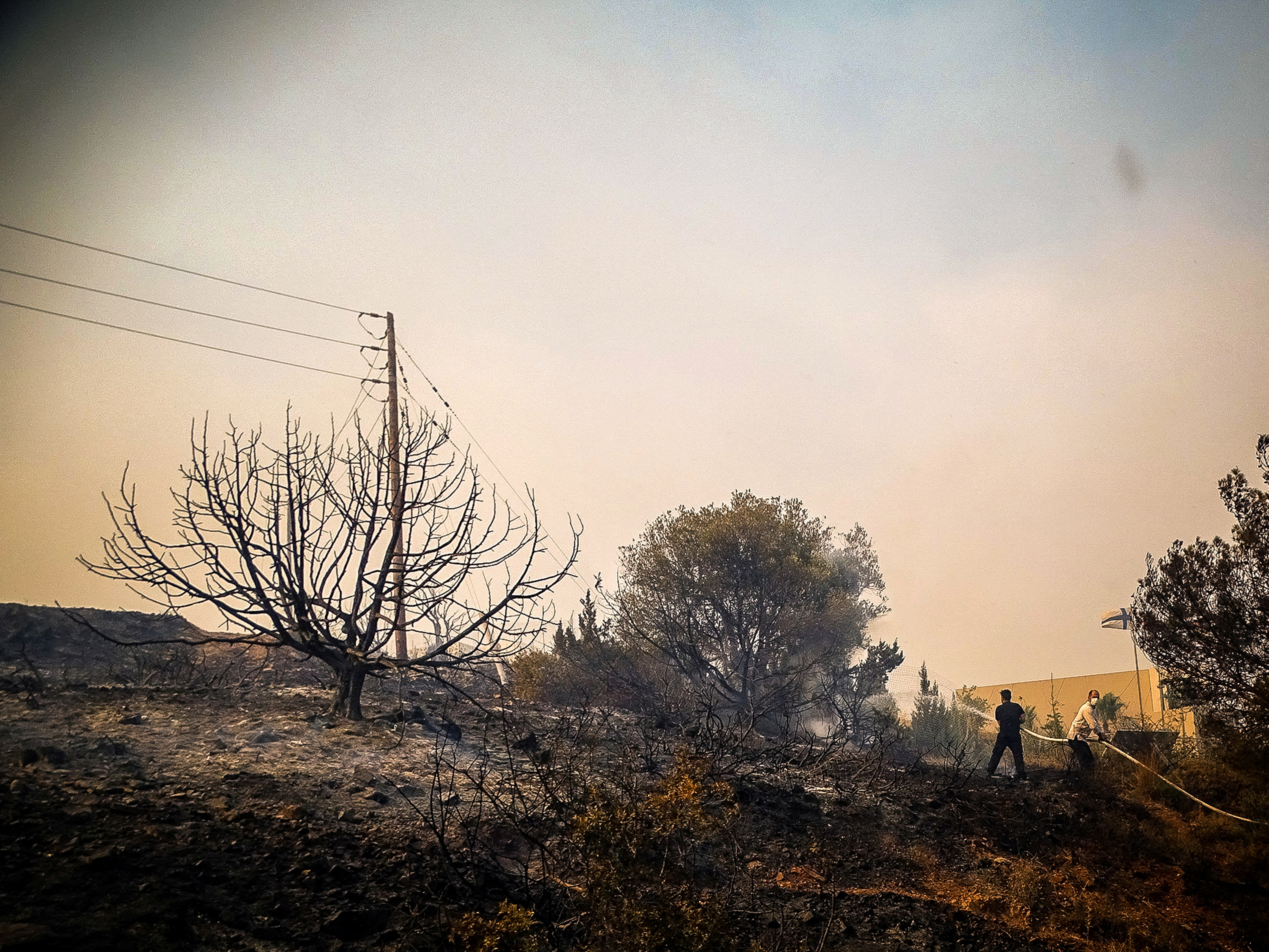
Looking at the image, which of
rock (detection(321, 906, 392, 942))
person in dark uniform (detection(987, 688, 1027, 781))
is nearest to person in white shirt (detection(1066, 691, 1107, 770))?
person in dark uniform (detection(987, 688, 1027, 781))

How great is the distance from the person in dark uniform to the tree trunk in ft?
35.7

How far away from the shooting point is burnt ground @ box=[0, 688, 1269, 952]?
4645mm

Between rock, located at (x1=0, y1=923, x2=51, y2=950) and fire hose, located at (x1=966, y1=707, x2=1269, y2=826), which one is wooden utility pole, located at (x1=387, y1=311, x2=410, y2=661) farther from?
fire hose, located at (x1=966, y1=707, x2=1269, y2=826)

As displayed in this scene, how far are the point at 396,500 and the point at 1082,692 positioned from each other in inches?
1382

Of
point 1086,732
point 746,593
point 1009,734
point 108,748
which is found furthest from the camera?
point 746,593

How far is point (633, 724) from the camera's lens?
12.3 m

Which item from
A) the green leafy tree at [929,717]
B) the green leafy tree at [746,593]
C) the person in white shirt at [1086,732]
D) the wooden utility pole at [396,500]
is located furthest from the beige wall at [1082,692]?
the wooden utility pole at [396,500]

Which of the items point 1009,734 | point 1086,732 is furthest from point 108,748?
point 1086,732

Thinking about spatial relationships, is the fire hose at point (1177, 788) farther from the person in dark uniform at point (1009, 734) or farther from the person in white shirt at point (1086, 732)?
the person in dark uniform at point (1009, 734)

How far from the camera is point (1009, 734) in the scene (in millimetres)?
13828

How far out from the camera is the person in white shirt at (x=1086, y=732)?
13.5 metres

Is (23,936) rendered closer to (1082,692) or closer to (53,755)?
(53,755)

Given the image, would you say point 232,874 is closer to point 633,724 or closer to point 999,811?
point 633,724

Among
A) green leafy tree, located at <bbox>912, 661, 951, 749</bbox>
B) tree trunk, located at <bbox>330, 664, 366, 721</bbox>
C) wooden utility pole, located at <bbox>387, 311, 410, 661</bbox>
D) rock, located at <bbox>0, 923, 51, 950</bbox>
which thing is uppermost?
wooden utility pole, located at <bbox>387, 311, 410, 661</bbox>
